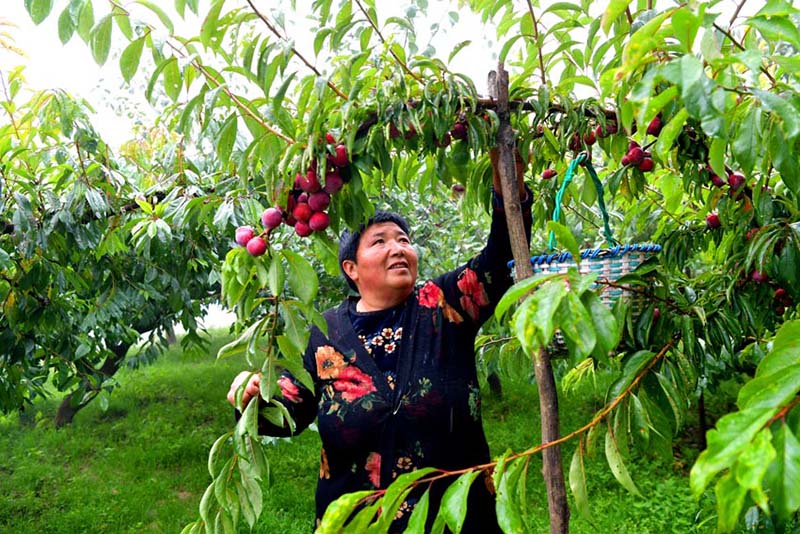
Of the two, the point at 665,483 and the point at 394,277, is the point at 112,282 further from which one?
the point at 665,483

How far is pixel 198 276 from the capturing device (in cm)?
379

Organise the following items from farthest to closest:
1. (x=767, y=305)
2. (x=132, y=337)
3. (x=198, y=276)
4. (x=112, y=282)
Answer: (x=132, y=337) < (x=198, y=276) < (x=112, y=282) < (x=767, y=305)

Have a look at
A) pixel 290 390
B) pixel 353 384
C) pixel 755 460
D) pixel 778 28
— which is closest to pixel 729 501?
pixel 755 460

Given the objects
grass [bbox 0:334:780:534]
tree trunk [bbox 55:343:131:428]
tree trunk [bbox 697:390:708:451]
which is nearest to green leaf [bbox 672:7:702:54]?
grass [bbox 0:334:780:534]

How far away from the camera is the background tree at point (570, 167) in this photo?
71 cm

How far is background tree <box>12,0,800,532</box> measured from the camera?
713mm

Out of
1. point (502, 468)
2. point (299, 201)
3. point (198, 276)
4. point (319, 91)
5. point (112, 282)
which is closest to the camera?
point (502, 468)

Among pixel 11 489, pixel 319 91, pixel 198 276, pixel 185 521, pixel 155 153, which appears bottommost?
pixel 185 521

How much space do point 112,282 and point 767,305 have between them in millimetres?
2668

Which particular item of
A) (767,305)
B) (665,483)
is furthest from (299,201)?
(665,483)

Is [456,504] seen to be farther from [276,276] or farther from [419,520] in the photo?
[276,276]

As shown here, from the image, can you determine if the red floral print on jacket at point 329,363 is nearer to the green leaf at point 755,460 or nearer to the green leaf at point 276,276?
the green leaf at point 276,276

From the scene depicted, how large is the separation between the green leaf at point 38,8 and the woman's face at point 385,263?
89 centimetres

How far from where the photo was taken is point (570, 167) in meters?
1.32
